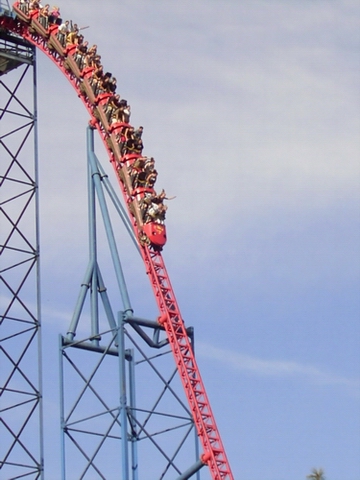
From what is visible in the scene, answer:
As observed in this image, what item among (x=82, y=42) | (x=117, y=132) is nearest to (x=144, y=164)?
(x=117, y=132)

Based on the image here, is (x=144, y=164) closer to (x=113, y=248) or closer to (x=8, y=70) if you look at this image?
(x=113, y=248)

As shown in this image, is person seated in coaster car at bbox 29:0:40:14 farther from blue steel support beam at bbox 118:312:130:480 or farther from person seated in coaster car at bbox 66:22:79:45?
blue steel support beam at bbox 118:312:130:480

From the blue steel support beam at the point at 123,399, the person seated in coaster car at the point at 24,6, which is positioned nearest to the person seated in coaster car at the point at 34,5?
the person seated in coaster car at the point at 24,6

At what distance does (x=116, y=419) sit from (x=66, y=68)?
37.3 feet

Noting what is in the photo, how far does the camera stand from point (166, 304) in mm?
48938

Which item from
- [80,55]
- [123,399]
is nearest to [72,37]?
[80,55]

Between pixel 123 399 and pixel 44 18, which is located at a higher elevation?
pixel 44 18

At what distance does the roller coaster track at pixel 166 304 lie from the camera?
47.2 m

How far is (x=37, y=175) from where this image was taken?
52.8 metres

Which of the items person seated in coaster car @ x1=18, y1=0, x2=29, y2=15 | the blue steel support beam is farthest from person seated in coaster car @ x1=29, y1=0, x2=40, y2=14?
the blue steel support beam

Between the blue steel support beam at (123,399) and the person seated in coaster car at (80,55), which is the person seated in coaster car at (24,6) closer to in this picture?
the person seated in coaster car at (80,55)

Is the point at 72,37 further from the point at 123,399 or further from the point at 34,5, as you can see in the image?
the point at 123,399

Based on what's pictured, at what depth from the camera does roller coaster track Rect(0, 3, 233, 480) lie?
155ft

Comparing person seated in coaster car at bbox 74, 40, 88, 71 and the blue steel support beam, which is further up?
person seated in coaster car at bbox 74, 40, 88, 71
